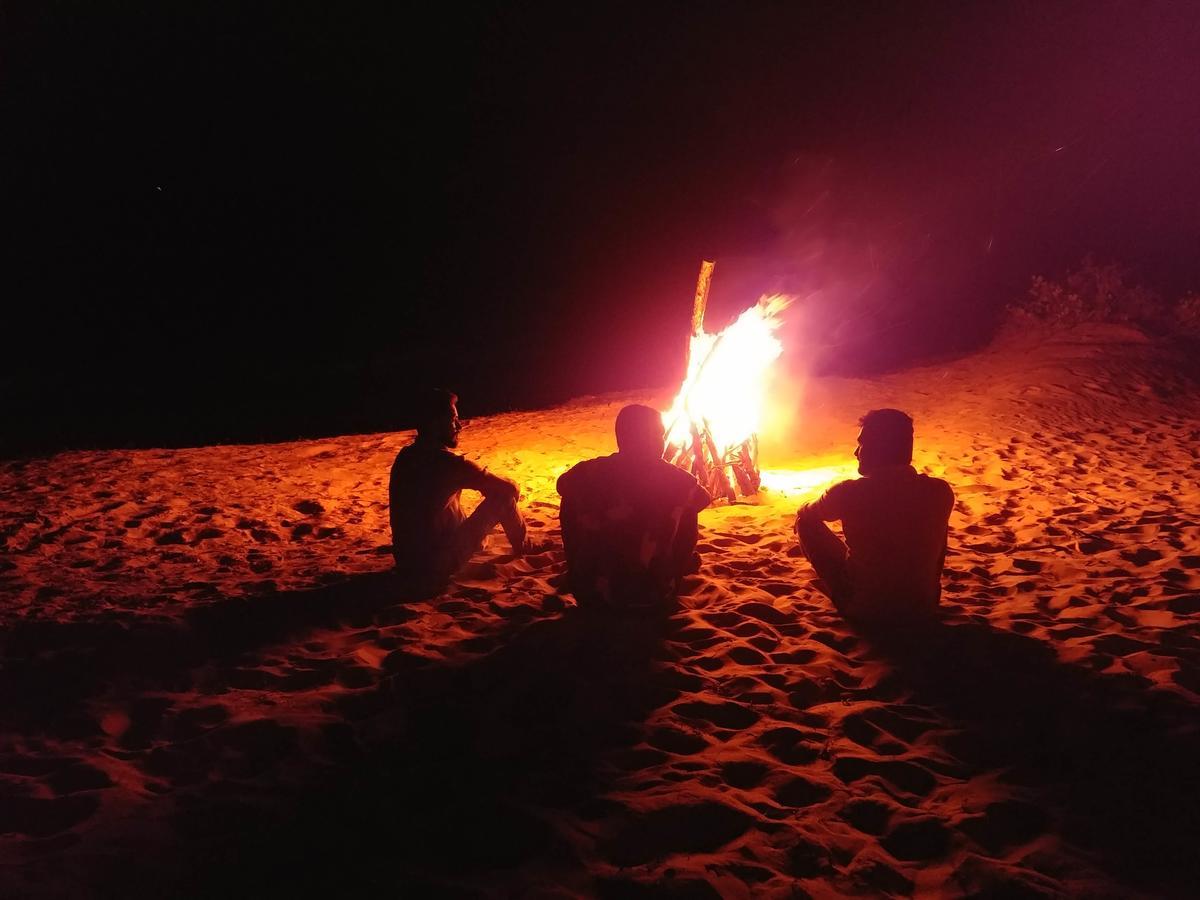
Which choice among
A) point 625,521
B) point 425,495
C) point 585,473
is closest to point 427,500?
point 425,495

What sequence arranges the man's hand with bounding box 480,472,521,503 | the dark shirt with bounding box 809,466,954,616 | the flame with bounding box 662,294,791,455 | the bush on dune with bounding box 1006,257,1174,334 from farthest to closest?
1. the bush on dune with bounding box 1006,257,1174,334
2. the flame with bounding box 662,294,791,455
3. the man's hand with bounding box 480,472,521,503
4. the dark shirt with bounding box 809,466,954,616

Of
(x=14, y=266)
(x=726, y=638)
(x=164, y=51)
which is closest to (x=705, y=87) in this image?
(x=164, y=51)

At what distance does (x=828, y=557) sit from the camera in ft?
14.8

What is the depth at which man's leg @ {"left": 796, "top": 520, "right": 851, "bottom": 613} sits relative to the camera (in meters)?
4.42

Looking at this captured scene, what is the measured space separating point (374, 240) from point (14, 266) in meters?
11.1

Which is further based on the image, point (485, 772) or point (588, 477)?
point (588, 477)

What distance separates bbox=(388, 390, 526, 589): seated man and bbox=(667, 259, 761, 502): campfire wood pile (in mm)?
2508

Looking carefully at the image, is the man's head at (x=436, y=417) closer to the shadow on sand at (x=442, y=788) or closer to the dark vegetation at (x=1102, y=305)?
the shadow on sand at (x=442, y=788)

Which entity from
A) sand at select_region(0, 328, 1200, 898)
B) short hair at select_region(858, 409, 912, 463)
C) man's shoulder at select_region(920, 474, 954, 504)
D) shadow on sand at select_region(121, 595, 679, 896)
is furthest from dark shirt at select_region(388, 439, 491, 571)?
man's shoulder at select_region(920, 474, 954, 504)

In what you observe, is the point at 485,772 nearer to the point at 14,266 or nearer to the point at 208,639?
the point at 208,639

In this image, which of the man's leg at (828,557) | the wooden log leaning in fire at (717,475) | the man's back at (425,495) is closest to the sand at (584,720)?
the man's leg at (828,557)

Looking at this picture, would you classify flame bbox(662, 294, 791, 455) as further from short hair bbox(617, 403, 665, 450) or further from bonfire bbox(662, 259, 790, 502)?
short hair bbox(617, 403, 665, 450)

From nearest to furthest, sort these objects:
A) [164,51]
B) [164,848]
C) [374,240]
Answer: [164,848]
[164,51]
[374,240]

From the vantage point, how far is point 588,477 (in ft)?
14.5
